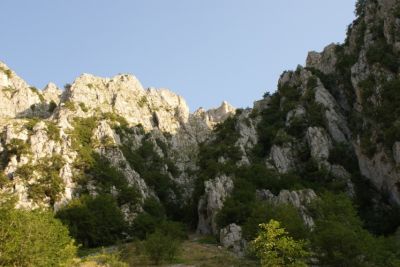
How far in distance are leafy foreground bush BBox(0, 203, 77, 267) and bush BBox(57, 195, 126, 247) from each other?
37798 mm

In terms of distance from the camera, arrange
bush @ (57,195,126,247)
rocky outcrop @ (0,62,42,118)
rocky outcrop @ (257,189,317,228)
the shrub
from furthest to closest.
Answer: rocky outcrop @ (0,62,42,118)
the shrub
bush @ (57,195,126,247)
rocky outcrop @ (257,189,317,228)

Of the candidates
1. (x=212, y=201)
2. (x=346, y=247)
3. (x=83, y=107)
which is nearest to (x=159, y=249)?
(x=346, y=247)

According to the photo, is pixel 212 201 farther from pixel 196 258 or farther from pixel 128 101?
pixel 128 101

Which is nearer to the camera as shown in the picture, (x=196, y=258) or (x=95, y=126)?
(x=196, y=258)

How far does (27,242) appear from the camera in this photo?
3516 cm

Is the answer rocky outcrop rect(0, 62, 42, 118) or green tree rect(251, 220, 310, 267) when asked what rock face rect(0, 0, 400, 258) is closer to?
rocky outcrop rect(0, 62, 42, 118)

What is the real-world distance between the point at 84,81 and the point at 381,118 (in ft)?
260

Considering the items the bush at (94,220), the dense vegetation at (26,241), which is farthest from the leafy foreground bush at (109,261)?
the bush at (94,220)

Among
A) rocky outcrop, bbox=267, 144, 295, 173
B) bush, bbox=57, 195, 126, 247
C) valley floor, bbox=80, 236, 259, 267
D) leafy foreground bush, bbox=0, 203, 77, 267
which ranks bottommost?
valley floor, bbox=80, 236, 259, 267

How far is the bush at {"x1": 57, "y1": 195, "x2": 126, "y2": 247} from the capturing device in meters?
78.0

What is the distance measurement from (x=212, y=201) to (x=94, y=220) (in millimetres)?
20985


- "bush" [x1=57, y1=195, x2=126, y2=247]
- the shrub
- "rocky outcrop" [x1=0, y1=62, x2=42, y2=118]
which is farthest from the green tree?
"rocky outcrop" [x1=0, y1=62, x2=42, y2=118]

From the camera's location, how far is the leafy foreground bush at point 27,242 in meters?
34.5

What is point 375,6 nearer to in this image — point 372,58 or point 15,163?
point 372,58
